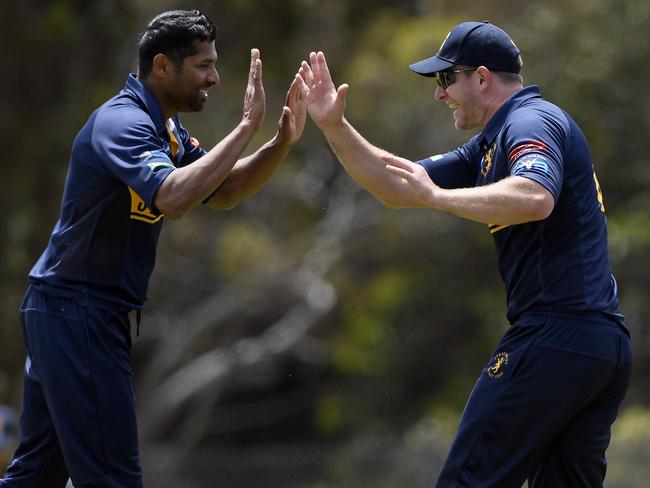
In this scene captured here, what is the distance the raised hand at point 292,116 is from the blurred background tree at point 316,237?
897 centimetres

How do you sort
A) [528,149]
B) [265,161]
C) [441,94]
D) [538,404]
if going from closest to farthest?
1. [528,149]
2. [538,404]
3. [441,94]
4. [265,161]

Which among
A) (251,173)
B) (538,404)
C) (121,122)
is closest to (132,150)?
(121,122)

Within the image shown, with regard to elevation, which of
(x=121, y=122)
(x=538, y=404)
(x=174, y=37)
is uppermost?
(x=174, y=37)

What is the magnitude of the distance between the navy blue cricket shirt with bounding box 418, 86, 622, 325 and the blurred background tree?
935 cm

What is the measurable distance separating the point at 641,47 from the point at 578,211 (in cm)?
1165

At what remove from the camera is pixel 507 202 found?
485 cm

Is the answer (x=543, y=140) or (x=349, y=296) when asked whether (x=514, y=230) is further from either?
(x=349, y=296)

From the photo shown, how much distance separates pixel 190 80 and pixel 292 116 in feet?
1.85

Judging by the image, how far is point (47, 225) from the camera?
1570cm

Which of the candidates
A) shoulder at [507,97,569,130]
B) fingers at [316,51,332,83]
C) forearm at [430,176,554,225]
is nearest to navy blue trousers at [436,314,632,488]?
forearm at [430,176,554,225]

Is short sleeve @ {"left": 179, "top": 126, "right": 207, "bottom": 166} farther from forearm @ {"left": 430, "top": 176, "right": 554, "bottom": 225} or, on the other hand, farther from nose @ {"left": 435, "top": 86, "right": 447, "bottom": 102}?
forearm @ {"left": 430, "top": 176, "right": 554, "bottom": 225}

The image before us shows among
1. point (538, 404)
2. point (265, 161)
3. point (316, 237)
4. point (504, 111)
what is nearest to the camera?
point (538, 404)

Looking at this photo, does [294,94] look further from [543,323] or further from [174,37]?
[543,323]

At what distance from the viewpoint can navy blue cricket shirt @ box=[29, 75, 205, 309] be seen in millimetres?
5230
